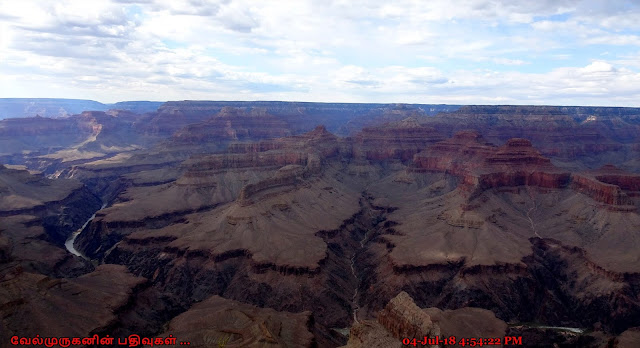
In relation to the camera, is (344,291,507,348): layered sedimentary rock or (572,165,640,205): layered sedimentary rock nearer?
(344,291,507,348): layered sedimentary rock

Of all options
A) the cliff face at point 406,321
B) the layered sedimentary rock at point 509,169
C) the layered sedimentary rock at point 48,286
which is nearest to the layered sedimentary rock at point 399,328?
the cliff face at point 406,321

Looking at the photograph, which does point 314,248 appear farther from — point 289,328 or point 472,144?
point 472,144

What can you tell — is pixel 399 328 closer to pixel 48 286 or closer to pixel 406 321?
pixel 406 321

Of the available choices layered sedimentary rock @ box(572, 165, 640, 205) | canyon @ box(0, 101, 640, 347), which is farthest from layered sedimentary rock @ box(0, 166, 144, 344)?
layered sedimentary rock @ box(572, 165, 640, 205)

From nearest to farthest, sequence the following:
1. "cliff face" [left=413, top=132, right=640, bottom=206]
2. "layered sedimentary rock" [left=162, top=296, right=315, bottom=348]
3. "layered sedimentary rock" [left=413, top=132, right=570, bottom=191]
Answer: "layered sedimentary rock" [left=162, top=296, right=315, bottom=348]
"cliff face" [left=413, top=132, right=640, bottom=206]
"layered sedimentary rock" [left=413, top=132, right=570, bottom=191]

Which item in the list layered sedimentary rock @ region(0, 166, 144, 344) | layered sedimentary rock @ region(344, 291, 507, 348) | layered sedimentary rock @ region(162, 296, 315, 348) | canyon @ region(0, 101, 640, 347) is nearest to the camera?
layered sedimentary rock @ region(344, 291, 507, 348)

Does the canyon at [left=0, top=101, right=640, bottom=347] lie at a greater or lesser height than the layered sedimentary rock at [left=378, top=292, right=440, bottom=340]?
lesser

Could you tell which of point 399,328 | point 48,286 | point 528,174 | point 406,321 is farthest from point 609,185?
point 48,286

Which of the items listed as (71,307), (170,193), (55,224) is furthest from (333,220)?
(55,224)

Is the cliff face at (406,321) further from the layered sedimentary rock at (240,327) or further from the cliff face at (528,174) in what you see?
the cliff face at (528,174)

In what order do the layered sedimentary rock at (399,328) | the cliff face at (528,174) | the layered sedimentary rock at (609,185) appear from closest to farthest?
the layered sedimentary rock at (399,328), the layered sedimentary rock at (609,185), the cliff face at (528,174)

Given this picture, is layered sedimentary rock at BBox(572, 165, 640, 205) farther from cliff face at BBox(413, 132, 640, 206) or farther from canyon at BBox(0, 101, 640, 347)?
canyon at BBox(0, 101, 640, 347)
